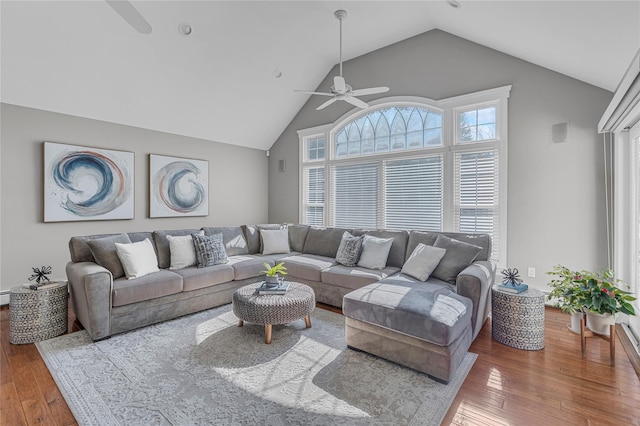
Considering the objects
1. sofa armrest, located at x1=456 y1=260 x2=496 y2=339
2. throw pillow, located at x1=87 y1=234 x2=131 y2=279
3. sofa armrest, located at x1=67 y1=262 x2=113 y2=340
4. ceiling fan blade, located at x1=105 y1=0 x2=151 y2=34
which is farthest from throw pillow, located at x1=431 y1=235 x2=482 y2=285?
ceiling fan blade, located at x1=105 y1=0 x2=151 y2=34

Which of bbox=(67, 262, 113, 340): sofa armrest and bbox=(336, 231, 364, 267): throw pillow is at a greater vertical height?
bbox=(336, 231, 364, 267): throw pillow

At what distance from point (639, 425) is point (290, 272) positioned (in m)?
3.41

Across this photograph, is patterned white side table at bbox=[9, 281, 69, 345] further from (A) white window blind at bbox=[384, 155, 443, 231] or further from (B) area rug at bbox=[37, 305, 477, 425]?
(A) white window blind at bbox=[384, 155, 443, 231]

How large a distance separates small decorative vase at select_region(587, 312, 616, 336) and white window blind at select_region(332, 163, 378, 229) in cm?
305

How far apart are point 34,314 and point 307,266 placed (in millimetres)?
2837

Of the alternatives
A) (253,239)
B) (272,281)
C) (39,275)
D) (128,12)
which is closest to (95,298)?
(39,275)

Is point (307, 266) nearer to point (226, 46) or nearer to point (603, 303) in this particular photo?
point (603, 303)

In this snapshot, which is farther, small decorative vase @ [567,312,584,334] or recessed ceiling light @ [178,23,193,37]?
recessed ceiling light @ [178,23,193,37]

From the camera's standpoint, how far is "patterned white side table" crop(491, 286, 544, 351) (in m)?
2.70

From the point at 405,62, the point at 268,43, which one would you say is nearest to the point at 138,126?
the point at 268,43

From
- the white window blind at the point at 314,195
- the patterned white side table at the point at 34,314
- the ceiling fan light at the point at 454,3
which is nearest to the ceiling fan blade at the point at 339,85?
the ceiling fan light at the point at 454,3

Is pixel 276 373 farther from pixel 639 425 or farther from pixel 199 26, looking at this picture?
pixel 199 26

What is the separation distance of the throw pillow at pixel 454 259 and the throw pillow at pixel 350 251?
39.8 inches

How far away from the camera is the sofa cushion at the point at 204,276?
138 inches
